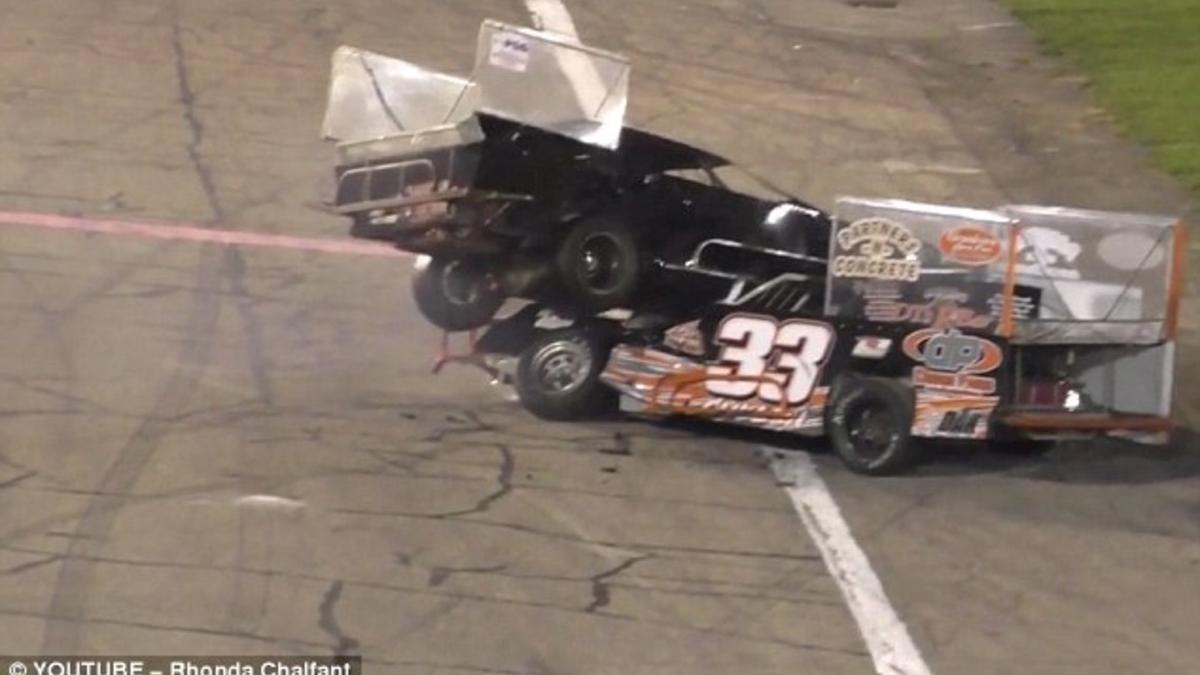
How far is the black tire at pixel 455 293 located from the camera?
13.1m

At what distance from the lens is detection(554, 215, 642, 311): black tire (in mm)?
12320

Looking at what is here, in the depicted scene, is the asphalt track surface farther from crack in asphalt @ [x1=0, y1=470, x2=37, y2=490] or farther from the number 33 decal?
the number 33 decal

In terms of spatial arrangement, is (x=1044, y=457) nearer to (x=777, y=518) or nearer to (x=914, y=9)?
(x=777, y=518)

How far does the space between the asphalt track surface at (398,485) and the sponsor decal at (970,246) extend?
47.8 inches

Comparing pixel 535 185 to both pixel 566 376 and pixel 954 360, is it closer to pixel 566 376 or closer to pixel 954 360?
pixel 566 376

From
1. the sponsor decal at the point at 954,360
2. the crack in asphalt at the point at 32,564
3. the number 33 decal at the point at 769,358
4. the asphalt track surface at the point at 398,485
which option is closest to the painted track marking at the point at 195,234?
the asphalt track surface at the point at 398,485

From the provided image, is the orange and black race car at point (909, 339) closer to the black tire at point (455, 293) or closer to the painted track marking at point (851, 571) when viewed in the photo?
the painted track marking at point (851, 571)

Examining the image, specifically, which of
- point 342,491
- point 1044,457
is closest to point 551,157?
point 342,491

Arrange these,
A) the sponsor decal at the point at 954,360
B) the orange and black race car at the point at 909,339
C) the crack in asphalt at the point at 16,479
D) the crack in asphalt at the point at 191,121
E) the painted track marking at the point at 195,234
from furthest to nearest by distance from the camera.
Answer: the crack in asphalt at the point at 191,121
the painted track marking at the point at 195,234
the orange and black race car at the point at 909,339
the sponsor decal at the point at 954,360
the crack in asphalt at the point at 16,479

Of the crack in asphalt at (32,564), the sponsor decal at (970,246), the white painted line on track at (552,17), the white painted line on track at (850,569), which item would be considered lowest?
the white painted line on track at (850,569)

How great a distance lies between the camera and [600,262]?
12406 mm

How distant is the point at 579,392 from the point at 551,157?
1.31 metres

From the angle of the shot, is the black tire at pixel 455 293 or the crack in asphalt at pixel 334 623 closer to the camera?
the crack in asphalt at pixel 334 623

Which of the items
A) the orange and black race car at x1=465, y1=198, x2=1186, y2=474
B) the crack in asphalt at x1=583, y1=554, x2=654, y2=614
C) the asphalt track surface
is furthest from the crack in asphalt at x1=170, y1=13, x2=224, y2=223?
the crack in asphalt at x1=583, y1=554, x2=654, y2=614
